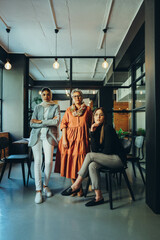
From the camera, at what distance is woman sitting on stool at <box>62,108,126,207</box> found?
2494mm

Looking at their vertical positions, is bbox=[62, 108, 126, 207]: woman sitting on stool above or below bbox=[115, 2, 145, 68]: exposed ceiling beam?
below

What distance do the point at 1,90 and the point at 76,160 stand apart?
13.7 feet

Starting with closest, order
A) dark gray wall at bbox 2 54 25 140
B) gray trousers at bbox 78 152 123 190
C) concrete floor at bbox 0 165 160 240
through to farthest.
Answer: concrete floor at bbox 0 165 160 240 < gray trousers at bbox 78 152 123 190 < dark gray wall at bbox 2 54 25 140

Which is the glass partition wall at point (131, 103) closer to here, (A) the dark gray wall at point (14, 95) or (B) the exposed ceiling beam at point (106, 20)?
(B) the exposed ceiling beam at point (106, 20)

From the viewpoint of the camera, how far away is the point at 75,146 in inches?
113

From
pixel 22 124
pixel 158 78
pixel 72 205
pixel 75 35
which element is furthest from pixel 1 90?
pixel 158 78

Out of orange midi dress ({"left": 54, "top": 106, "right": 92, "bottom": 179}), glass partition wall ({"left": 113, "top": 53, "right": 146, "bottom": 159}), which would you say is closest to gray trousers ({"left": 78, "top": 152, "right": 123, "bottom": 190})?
orange midi dress ({"left": 54, "top": 106, "right": 92, "bottom": 179})

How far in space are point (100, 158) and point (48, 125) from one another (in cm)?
87

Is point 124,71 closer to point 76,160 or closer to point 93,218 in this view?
point 76,160

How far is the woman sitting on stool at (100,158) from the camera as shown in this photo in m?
2.49

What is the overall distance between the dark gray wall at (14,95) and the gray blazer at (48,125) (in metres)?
3.15

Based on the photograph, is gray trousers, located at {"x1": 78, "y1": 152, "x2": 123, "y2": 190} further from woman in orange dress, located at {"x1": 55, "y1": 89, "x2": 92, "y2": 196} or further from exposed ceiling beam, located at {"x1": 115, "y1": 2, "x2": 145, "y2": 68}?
exposed ceiling beam, located at {"x1": 115, "y1": 2, "x2": 145, "y2": 68}

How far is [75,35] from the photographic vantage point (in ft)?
15.7

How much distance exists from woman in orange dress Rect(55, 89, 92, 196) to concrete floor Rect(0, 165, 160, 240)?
1.35ft
